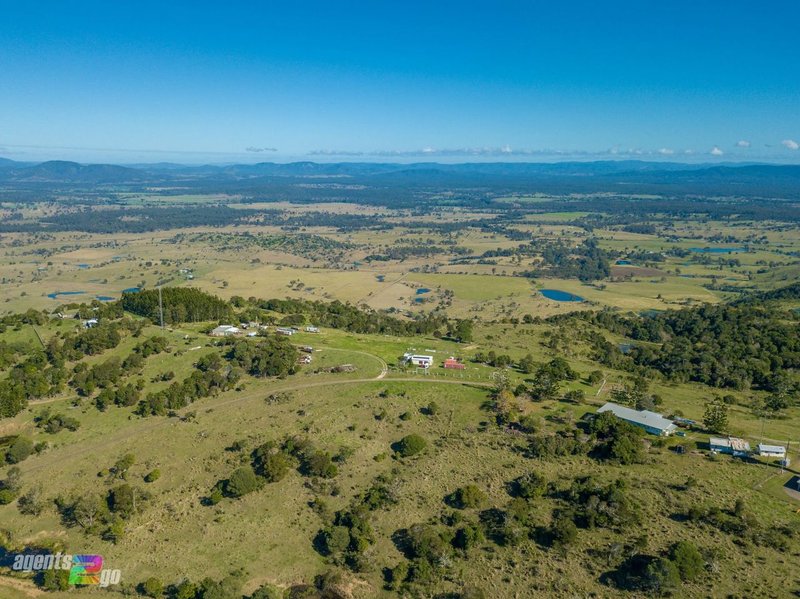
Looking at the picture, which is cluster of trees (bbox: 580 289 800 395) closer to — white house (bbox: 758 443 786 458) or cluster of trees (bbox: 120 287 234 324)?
white house (bbox: 758 443 786 458)

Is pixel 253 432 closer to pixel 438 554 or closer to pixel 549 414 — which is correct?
pixel 438 554

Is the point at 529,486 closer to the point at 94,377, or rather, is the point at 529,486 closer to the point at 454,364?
the point at 454,364

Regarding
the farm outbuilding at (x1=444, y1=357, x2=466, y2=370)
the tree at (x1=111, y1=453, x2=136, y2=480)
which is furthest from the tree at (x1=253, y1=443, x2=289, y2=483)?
the farm outbuilding at (x1=444, y1=357, x2=466, y2=370)

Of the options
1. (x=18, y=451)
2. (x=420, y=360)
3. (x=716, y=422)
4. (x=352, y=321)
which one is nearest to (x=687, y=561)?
(x=716, y=422)

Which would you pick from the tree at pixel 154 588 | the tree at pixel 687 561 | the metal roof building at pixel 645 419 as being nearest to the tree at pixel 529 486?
the tree at pixel 687 561

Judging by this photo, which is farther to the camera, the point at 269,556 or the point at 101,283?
the point at 101,283

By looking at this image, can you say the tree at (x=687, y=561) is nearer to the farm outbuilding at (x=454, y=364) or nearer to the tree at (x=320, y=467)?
the tree at (x=320, y=467)

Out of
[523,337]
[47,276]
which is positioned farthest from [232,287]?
[523,337]
